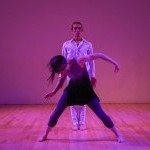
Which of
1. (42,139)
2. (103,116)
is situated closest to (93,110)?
(103,116)

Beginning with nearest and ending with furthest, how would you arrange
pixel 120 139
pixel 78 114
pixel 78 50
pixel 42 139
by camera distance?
pixel 120 139 → pixel 42 139 → pixel 78 50 → pixel 78 114

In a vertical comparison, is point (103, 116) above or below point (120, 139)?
above

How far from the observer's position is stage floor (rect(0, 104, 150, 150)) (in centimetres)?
376

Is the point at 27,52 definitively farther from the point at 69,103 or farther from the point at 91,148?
the point at 91,148

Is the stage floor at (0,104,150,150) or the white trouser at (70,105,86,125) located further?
the white trouser at (70,105,86,125)

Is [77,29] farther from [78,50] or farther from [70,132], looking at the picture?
[70,132]

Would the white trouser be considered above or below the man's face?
below

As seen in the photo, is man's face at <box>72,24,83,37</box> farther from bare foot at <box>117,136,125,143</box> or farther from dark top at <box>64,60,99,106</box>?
bare foot at <box>117,136,125,143</box>

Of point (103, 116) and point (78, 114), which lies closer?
point (103, 116)

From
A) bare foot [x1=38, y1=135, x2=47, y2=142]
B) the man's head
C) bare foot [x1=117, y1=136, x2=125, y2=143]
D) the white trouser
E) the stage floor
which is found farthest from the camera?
the white trouser

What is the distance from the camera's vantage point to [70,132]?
458cm

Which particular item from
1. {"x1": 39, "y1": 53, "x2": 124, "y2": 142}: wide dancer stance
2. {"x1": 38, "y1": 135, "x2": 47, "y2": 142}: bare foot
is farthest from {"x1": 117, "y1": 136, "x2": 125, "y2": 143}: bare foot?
{"x1": 38, "y1": 135, "x2": 47, "y2": 142}: bare foot

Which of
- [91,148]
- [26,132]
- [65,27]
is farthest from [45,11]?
[91,148]

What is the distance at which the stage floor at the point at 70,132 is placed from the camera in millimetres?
3760
